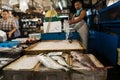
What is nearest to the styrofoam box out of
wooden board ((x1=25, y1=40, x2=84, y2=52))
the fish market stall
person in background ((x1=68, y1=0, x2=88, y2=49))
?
the fish market stall

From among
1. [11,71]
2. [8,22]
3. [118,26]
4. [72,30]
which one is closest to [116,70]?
[118,26]

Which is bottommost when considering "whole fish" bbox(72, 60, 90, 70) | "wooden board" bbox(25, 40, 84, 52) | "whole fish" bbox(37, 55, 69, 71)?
"whole fish" bbox(72, 60, 90, 70)

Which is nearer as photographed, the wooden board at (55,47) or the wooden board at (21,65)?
the wooden board at (21,65)

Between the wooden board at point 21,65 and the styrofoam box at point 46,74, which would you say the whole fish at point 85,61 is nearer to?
the styrofoam box at point 46,74

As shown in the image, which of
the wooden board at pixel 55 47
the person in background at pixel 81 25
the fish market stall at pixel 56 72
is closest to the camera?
the fish market stall at pixel 56 72

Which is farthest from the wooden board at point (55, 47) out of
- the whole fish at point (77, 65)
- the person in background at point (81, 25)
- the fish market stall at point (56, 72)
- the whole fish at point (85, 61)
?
the person in background at point (81, 25)

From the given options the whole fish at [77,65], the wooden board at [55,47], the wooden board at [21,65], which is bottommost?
the whole fish at [77,65]

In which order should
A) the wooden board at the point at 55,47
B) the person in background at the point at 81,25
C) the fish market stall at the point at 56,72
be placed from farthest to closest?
1. the person in background at the point at 81,25
2. the wooden board at the point at 55,47
3. the fish market stall at the point at 56,72

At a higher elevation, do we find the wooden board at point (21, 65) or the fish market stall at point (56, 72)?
the wooden board at point (21, 65)

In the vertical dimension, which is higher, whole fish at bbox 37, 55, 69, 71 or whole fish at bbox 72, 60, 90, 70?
whole fish at bbox 37, 55, 69, 71

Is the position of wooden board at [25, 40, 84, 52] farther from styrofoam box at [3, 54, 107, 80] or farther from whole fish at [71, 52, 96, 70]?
styrofoam box at [3, 54, 107, 80]

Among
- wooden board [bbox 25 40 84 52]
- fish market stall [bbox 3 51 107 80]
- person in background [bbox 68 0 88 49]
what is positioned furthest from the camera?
person in background [bbox 68 0 88 49]

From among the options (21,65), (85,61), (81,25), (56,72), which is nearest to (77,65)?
(85,61)

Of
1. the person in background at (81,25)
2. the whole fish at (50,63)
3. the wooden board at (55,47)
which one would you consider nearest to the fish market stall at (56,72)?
the whole fish at (50,63)
